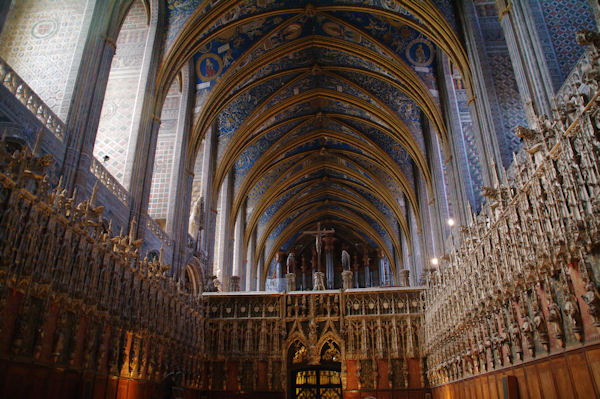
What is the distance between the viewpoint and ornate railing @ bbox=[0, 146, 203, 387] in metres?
7.26

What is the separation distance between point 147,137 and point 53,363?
23.0ft

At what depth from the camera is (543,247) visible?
292 inches

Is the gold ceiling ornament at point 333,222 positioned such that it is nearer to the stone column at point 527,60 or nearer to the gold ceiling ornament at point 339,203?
the gold ceiling ornament at point 339,203

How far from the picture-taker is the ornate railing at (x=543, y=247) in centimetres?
630

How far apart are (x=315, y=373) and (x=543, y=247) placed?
→ 14.1m

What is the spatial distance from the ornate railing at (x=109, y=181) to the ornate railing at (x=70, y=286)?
42.1 inches

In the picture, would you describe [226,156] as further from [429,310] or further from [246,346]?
[429,310]

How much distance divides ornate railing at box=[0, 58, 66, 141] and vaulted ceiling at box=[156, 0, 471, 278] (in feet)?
16.7

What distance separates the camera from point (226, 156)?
2053cm

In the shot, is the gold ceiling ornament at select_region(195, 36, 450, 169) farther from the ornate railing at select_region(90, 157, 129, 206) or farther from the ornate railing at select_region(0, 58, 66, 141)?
the ornate railing at select_region(0, 58, 66, 141)

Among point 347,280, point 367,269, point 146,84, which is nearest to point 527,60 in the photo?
point 146,84

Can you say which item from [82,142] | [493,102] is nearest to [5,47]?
[82,142]

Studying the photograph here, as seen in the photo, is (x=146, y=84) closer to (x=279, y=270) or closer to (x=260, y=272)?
(x=260, y=272)

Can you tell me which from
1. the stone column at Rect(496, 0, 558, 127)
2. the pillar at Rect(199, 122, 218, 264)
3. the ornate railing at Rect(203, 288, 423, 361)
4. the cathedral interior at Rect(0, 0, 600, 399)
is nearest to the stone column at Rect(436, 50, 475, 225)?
the cathedral interior at Rect(0, 0, 600, 399)
